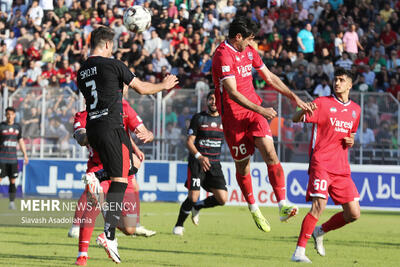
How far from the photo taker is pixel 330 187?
399 inches

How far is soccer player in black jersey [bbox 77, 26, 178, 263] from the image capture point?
8.59m

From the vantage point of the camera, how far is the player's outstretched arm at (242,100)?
909 cm

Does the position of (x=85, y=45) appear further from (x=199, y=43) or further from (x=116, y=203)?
(x=116, y=203)

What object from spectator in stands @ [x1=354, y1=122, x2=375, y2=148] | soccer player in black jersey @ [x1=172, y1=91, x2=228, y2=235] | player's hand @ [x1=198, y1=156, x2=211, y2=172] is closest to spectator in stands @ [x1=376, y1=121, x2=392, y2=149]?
spectator in stands @ [x1=354, y1=122, x2=375, y2=148]

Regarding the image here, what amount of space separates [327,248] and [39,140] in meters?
12.0

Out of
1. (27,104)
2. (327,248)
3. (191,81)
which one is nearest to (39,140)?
(27,104)

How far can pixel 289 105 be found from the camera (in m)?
20.1

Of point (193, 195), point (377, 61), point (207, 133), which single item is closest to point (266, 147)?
point (193, 195)

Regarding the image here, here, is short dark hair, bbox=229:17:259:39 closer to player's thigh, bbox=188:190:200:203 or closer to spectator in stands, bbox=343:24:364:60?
player's thigh, bbox=188:190:200:203

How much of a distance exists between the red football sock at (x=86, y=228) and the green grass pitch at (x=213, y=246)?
0.86 feet

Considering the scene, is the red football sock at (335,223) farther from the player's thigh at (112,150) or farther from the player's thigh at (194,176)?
the player's thigh at (194,176)

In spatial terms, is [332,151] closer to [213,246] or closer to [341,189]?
[341,189]

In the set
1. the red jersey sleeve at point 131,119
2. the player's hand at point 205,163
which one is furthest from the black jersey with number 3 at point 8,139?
the red jersey sleeve at point 131,119

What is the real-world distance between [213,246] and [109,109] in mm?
3712
